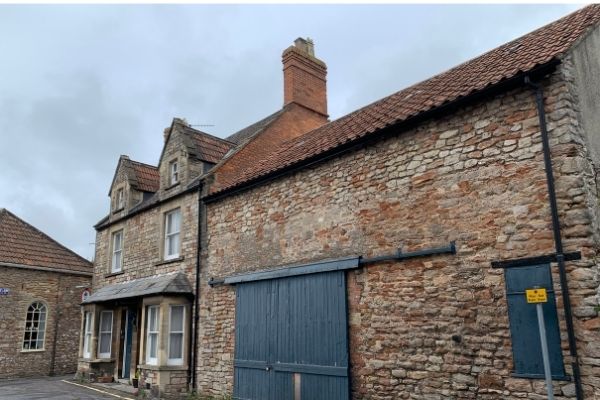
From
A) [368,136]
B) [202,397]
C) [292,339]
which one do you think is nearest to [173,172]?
[202,397]

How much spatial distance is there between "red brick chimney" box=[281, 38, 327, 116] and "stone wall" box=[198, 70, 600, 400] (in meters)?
8.36

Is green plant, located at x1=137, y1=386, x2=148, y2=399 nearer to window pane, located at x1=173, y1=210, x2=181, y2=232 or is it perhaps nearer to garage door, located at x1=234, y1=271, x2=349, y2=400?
garage door, located at x1=234, y1=271, x2=349, y2=400

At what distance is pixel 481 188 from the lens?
8094mm

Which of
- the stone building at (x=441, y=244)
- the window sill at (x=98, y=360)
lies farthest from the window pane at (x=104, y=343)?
the stone building at (x=441, y=244)

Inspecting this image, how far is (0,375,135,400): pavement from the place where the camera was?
14.2 meters

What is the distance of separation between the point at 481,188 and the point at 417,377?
3.47 metres

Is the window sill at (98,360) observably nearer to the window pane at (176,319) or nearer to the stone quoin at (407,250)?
the stone quoin at (407,250)

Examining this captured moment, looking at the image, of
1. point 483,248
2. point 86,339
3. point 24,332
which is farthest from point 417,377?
point 24,332

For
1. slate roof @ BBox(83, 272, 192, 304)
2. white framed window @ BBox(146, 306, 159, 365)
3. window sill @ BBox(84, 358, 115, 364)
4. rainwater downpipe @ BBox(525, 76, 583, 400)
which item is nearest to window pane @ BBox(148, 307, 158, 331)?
white framed window @ BBox(146, 306, 159, 365)

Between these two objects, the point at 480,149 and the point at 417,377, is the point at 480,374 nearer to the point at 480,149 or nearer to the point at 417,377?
the point at 417,377

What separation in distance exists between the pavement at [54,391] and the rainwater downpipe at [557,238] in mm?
11759

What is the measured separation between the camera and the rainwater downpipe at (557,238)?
6.60 m

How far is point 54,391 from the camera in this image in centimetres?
1573

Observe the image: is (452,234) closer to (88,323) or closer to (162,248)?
(162,248)
